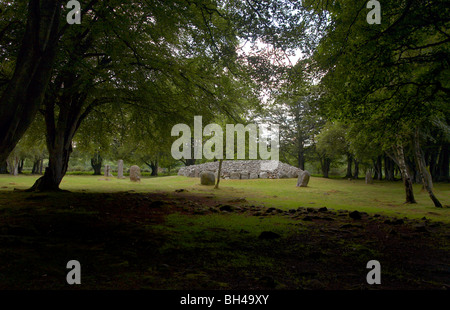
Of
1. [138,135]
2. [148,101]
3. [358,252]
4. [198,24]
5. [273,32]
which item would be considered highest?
[198,24]

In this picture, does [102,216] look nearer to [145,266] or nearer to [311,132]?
[145,266]

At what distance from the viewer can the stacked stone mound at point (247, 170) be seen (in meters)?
34.8

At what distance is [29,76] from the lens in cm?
476

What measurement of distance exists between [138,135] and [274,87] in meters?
8.46

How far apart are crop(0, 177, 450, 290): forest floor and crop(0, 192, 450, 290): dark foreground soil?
13mm

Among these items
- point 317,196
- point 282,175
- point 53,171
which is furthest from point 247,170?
point 53,171

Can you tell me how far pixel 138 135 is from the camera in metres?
14.6

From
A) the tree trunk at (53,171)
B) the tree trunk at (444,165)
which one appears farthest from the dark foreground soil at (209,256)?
the tree trunk at (444,165)

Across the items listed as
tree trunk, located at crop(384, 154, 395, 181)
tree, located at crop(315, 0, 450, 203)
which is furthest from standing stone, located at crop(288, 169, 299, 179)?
tree, located at crop(315, 0, 450, 203)

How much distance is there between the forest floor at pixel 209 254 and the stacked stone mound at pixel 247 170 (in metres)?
28.0

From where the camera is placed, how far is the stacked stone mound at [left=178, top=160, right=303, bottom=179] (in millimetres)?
34750

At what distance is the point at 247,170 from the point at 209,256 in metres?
32.5

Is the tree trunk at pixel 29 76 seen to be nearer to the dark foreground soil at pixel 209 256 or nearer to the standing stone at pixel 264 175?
the dark foreground soil at pixel 209 256

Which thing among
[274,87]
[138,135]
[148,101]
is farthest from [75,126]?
[274,87]
